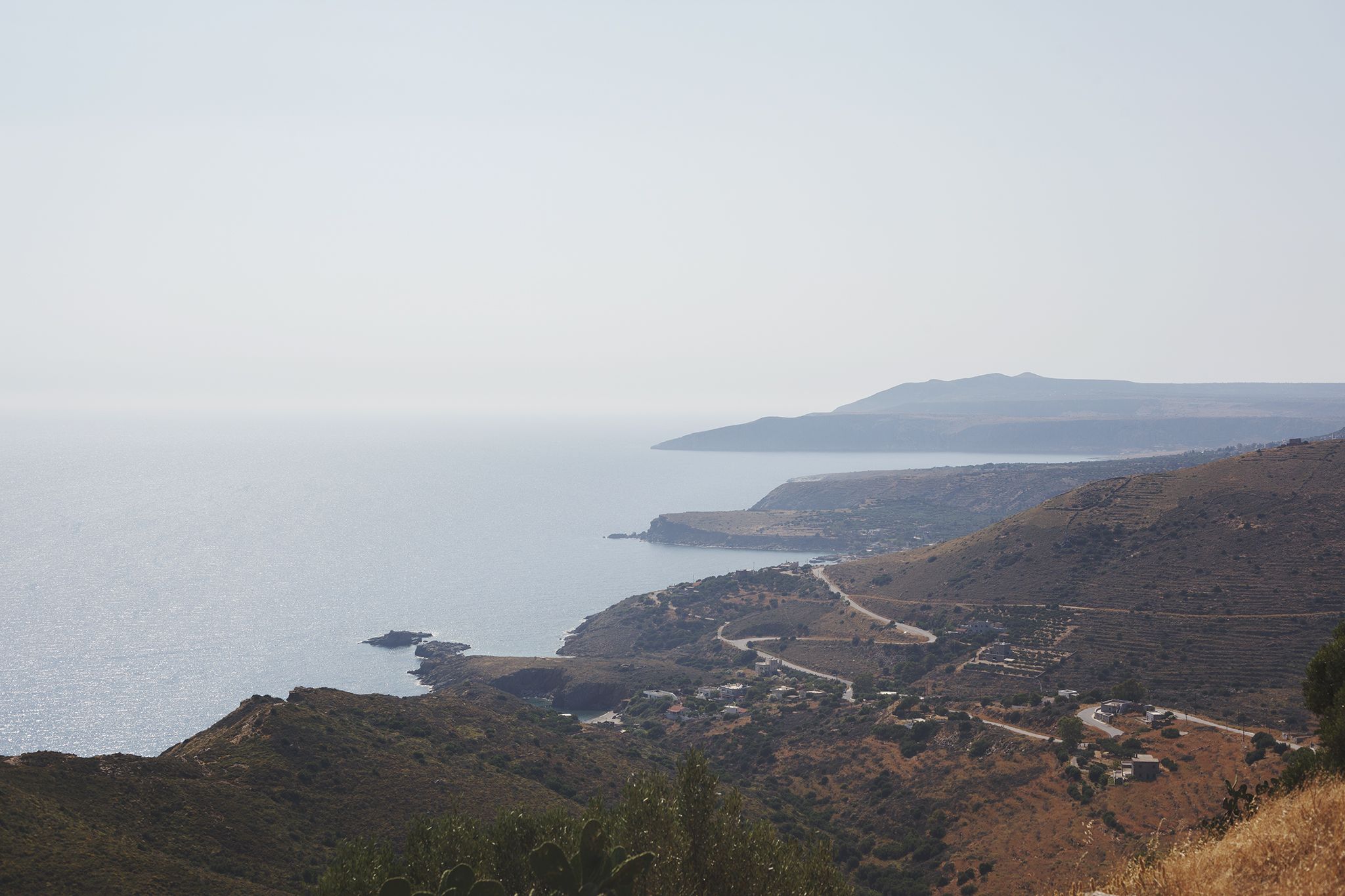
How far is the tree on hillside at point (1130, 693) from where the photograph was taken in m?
46.0

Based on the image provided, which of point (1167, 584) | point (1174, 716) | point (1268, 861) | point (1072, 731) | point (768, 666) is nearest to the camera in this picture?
point (1268, 861)

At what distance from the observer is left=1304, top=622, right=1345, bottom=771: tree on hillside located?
1557 cm

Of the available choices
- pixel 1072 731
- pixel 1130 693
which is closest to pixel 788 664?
pixel 1130 693

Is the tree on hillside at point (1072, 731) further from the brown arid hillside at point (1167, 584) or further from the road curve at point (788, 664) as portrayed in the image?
the road curve at point (788, 664)

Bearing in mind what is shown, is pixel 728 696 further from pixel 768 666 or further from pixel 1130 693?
pixel 1130 693

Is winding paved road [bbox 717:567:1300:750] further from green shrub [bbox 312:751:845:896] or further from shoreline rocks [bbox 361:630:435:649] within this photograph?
shoreline rocks [bbox 361:630:435:649]

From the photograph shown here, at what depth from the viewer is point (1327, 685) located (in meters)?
17.4

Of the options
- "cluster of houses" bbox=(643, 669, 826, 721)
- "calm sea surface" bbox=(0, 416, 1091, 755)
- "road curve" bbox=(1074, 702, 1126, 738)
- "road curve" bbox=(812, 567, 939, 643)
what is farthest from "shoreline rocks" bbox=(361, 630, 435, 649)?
"road curve" bbox=(1074, 702, 1126, 738)

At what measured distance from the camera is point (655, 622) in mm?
96875

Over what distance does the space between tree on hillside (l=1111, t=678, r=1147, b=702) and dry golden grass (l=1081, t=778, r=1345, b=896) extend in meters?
40.7

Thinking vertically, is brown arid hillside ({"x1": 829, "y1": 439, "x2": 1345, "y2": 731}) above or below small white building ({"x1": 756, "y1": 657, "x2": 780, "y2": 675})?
above

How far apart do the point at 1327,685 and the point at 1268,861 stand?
11.5 m

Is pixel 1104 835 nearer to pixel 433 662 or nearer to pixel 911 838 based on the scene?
pixel 911 838

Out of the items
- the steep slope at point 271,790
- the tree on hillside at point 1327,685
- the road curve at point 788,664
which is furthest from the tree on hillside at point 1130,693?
the tree on hillside at point 1327,685
